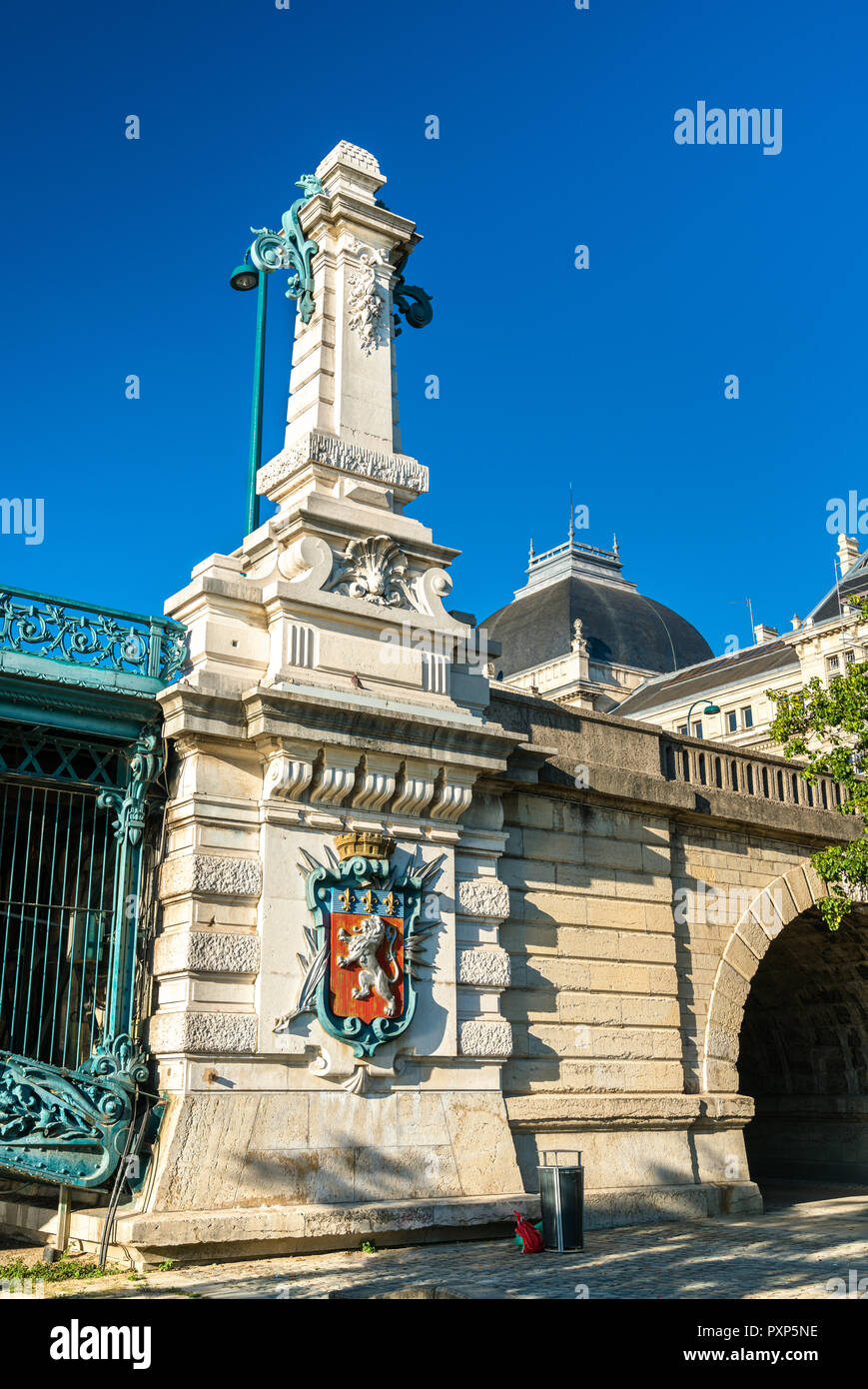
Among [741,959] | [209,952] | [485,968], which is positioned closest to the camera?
[209,952]

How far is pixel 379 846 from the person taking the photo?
40.1 ft

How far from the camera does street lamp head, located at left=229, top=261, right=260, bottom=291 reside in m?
14.8

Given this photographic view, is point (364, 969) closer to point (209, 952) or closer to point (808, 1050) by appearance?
point (209, 952)

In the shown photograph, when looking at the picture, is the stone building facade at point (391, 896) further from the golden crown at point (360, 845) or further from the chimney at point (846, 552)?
the chimney at point (846, 552)

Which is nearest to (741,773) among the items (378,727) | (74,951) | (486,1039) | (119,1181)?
(486,1039)

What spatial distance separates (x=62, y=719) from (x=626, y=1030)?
7.01 m

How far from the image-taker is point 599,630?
230 feet

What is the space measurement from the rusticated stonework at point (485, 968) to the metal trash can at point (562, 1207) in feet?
6.57

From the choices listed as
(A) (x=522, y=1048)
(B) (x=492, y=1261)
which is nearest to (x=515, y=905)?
(A) (x=522, y=1048)

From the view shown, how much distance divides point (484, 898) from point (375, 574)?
352 cm

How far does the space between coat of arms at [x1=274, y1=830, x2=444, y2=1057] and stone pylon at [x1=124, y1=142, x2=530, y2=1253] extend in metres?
0.09

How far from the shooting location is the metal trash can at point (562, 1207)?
11.4 m

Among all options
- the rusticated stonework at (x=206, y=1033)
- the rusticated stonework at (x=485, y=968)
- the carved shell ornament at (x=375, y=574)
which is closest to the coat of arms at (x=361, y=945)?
the rusticated stonework at (x=206, y=1033)
